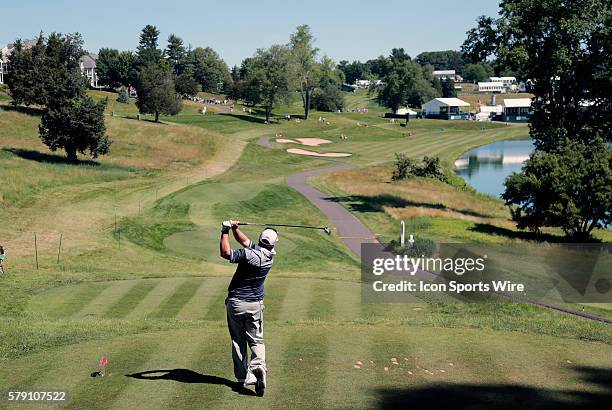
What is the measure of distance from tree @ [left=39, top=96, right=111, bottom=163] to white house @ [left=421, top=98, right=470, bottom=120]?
13446cm

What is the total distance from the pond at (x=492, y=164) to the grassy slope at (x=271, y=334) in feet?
145

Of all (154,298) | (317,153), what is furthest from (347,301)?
(317,153)

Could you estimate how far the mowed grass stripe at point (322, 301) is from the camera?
795 inches

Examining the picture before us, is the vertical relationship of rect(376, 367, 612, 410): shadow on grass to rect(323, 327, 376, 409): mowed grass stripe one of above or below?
above

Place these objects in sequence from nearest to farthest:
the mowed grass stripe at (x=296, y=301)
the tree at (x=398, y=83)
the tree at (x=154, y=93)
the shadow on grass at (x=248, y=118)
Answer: the mowed grass stripe at (x=296, y=301) < the tree at (x=154, y=93) < the shadow on grass at (x=248, y=118) < the tree at (x=398, y=83)

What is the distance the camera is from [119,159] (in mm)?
77438

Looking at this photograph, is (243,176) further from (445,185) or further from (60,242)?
(60,242)

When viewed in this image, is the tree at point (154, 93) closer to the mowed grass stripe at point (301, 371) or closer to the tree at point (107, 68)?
the tree at point (107, 68)

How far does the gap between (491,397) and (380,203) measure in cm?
4708

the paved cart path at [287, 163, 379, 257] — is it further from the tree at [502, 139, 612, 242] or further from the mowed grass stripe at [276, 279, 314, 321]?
the mowed grass stripe at [276, 279, 314, 321]

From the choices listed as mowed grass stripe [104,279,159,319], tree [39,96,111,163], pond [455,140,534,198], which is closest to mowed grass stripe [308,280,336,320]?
mowed grass stripe [104,279,159,319]

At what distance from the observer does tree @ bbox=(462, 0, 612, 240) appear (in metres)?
45.9

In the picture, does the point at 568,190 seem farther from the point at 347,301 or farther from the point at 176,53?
the point at 176,53

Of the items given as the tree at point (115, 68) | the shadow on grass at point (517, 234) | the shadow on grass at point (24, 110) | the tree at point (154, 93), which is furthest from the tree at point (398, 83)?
the shadow on grass at point (517, 234)
